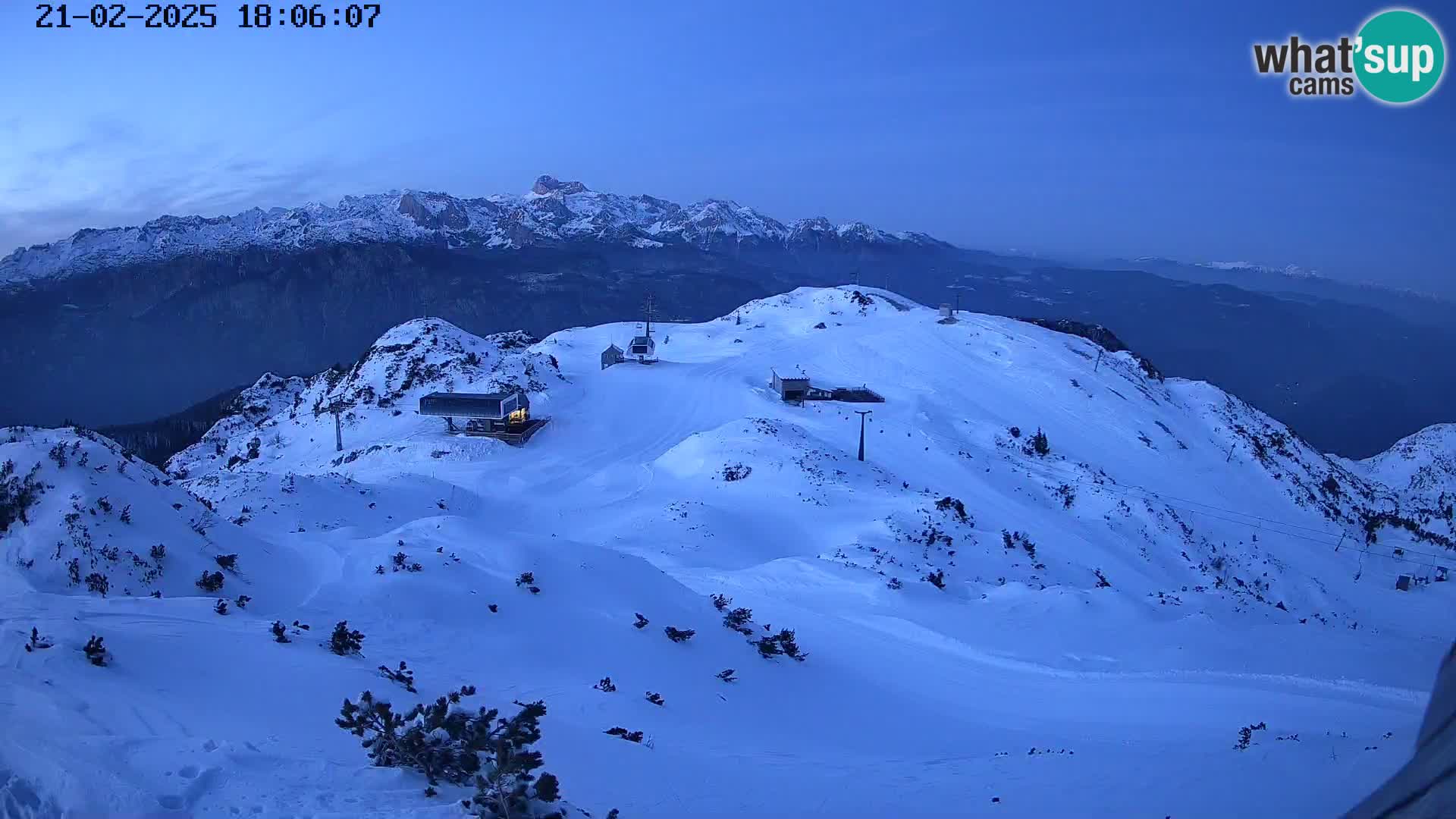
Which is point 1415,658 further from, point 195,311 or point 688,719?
point 195,311

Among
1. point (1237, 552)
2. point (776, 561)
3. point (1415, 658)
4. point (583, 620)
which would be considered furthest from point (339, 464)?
point (1237, 552)

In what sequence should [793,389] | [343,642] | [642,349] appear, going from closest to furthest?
[343,642]
[793,389]
[642,349]

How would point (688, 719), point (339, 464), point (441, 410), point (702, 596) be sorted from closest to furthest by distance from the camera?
point (688, 719) < point (702, 596) < point (339, 464) < point (441, 410)

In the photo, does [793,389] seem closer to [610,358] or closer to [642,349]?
[642,349]

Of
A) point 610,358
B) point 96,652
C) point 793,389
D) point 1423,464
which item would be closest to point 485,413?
point 610,358

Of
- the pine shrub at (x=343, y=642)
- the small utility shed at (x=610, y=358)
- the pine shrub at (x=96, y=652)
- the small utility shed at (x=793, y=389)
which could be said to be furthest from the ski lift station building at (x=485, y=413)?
the pine shrub at (x=96, y=652)

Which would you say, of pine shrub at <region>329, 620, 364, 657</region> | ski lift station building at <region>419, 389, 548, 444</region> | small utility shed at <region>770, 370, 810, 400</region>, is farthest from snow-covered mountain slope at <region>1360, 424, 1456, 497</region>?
pine shrub at <region>329, 620, 364, 657</region>

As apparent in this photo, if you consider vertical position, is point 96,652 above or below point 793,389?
above

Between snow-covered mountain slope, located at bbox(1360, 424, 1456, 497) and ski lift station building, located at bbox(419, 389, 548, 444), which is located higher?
ski lift station building, located at bbox(419, 389, 548, 444)

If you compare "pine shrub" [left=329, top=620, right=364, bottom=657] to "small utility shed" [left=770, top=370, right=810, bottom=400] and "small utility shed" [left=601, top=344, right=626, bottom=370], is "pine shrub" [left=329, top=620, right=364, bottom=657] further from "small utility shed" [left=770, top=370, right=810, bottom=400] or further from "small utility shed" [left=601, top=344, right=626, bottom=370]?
"small utility shed" [left=601, top=344, right=626, bottom=370]
